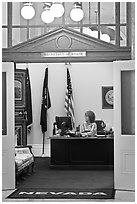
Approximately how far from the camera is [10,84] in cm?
648

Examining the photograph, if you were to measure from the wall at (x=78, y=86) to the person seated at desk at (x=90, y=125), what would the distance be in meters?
2.15

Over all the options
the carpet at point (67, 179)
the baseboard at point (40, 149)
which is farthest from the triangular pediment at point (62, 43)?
the baseboard at point (40, 149)

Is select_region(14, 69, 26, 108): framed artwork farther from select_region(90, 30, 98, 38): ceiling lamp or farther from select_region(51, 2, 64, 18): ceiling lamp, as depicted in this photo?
select_region(51, 2, 64, 18): ceiling lamp

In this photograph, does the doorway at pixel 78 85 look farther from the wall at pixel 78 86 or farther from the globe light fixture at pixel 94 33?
the globe light fixture at pixel 94 33

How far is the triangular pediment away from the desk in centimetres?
180

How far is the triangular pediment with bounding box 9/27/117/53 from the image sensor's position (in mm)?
7918

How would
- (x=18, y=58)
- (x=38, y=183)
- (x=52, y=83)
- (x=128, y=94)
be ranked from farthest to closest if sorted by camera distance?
(x=52, y=83)
(x=18, y=58)
(x=38, y=183)
(x=128, y=94)

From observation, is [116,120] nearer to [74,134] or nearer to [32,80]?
[74,134]

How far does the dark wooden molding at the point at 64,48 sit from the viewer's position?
7887mm

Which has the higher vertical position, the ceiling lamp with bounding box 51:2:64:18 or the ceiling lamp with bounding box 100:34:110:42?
A: the ceiling lamp with bounding box 51:2:64:18

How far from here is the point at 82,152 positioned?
28.8 ft

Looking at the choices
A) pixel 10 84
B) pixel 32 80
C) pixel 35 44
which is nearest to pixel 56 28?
pixel 35 44

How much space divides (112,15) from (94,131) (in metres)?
2.26

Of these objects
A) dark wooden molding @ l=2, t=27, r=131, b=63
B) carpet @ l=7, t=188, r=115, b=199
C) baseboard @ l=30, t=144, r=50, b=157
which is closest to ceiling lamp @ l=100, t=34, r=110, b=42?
dark wooden molding @ l=2, t=27, r=131, b=63
